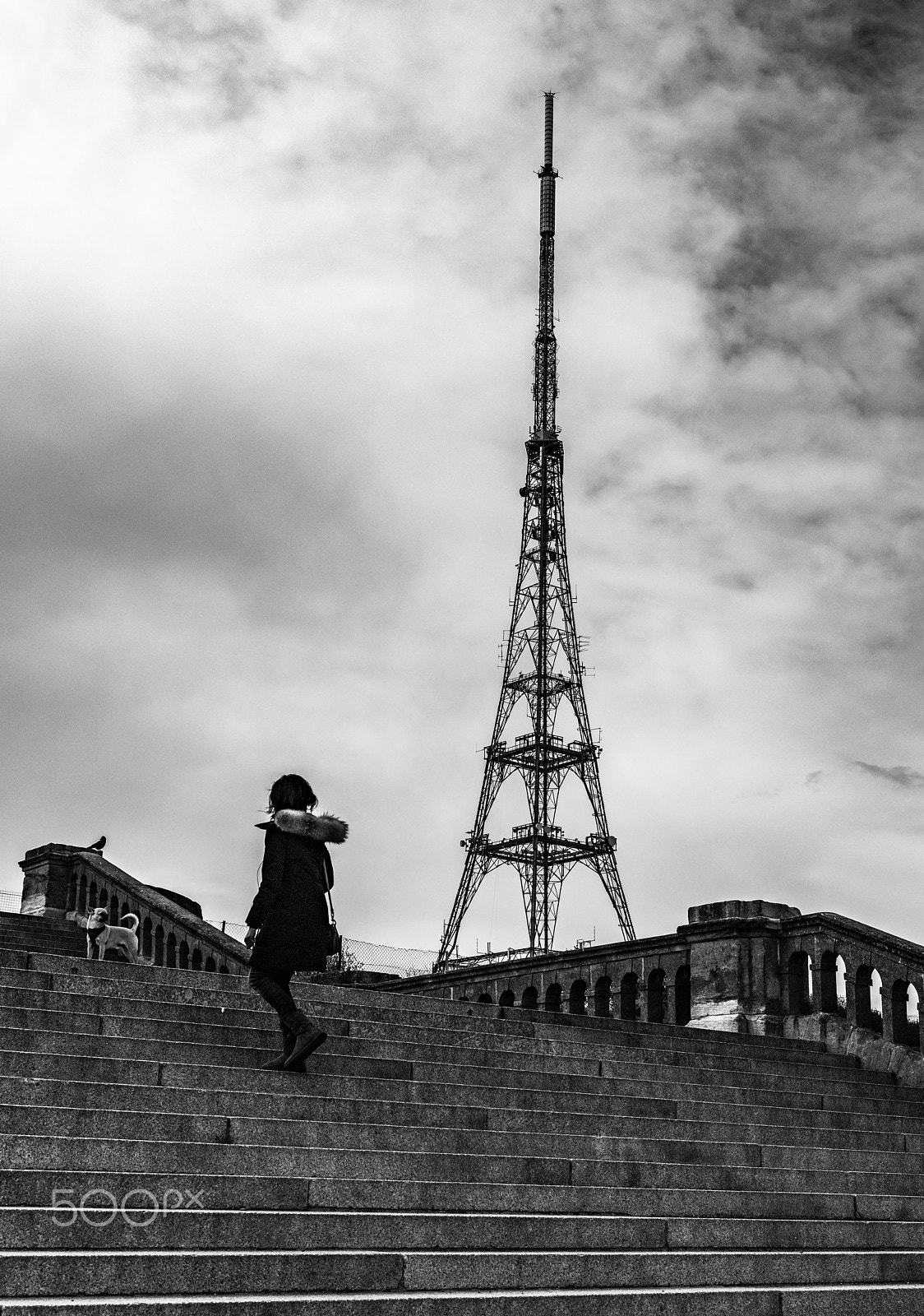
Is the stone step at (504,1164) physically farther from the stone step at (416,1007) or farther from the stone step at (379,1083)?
the stone step at (416,1007)

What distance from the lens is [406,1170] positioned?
665 cm

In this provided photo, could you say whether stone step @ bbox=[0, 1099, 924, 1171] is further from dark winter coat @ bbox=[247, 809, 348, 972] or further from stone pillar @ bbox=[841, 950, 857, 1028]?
stone pillar @ bbox=[841, 950, 857, 1028]

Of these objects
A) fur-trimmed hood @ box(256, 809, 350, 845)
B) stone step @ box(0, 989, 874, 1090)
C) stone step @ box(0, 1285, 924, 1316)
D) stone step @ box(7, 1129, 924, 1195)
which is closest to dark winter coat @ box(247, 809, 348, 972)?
fur-trimmed hood @ box(256, 809, 350, 845)

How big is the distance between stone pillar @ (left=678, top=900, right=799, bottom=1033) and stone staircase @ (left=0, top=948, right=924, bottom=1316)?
251 cm

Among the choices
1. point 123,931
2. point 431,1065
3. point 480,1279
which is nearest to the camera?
point 480,1279

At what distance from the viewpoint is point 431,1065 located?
876 centimetres

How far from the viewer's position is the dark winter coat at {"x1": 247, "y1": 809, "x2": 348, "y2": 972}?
7680mm

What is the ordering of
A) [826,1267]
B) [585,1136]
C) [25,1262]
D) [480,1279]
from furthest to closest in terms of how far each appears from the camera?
[585,1136] → [826,1267] → [480,1279] → [25,1262]

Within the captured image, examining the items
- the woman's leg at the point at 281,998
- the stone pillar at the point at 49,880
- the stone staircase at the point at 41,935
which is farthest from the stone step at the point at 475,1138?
the stone pillar at the point at 49,880

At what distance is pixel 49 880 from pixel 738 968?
8.95m

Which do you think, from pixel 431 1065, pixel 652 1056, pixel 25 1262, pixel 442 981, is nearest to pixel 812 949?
pixel 652 1056

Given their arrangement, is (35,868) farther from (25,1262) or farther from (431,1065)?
(25,1262)

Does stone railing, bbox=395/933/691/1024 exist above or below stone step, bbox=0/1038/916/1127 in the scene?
above

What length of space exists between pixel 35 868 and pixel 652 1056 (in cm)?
1043
